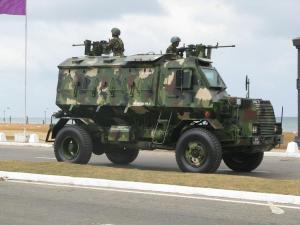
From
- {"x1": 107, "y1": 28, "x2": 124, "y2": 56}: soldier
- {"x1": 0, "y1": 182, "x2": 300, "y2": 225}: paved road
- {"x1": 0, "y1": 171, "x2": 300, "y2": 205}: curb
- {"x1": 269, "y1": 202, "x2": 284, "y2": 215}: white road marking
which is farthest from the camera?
{"x1": 107, "y1": 28, "x2": 124, "y2": 56}: soldier

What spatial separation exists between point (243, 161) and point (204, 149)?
2.44 meters

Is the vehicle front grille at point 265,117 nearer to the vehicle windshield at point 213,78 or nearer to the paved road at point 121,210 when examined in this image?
the vehicle windshield at point 213,78

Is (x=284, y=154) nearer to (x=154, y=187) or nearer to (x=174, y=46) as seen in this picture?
(x=174, y=46)

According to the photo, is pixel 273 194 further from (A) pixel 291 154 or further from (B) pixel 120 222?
(A) pixel 291 154

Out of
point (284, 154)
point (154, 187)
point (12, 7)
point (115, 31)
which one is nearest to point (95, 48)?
point (115, 31)

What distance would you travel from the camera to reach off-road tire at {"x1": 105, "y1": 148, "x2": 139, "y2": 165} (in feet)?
60.7

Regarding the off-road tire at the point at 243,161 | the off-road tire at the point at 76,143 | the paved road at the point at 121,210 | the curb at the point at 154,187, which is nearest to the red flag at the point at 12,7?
the off-road tire at the point at 76,143

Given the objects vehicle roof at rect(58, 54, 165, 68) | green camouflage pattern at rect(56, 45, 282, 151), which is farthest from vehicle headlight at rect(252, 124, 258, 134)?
vehicle roof at rect(58, 54, 165, 68)

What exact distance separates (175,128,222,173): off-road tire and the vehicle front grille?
133cm

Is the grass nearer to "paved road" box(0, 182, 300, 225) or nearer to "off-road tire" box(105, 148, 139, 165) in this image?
"paved road" box(0, 182, 300, 225)

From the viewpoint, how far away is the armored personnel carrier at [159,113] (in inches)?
582

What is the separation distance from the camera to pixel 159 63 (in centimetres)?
1591

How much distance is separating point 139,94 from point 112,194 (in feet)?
16.5

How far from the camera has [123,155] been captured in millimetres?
18578
